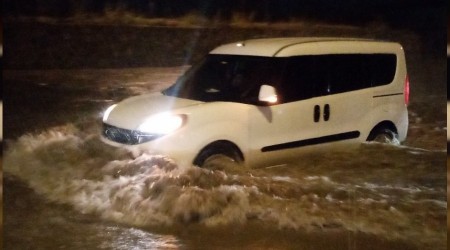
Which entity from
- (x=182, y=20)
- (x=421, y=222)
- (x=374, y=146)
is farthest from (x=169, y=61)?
(x=421, y=222)

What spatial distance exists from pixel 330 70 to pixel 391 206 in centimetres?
137

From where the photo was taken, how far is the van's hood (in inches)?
228

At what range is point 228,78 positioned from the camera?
6125 mm

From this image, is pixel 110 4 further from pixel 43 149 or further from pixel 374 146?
pixel 374 146

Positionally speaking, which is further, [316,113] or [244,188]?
[316,113]

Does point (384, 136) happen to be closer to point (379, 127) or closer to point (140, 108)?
point (379, 127)

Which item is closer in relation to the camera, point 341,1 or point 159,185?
point 159,185

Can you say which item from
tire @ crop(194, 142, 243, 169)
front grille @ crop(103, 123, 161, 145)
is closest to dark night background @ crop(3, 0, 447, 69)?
front grille @ crop(103, 123, 161, 145)

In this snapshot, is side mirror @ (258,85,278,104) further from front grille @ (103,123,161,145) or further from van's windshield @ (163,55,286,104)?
front grille @ (103,123,161,145)

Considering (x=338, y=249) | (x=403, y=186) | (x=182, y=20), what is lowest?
(x=338, y=249)

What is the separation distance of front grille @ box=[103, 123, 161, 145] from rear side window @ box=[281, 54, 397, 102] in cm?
129

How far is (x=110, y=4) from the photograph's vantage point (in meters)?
6.07

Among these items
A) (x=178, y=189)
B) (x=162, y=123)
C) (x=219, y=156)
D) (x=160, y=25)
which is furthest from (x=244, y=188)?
(x=160, y=25)

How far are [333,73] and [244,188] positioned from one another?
1395 millimetres
